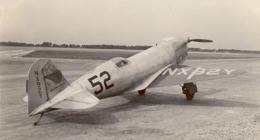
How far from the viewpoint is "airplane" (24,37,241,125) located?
867 centimetres

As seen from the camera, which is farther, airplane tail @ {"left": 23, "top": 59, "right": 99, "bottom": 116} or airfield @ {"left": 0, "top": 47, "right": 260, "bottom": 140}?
airplane tail @ {"left": 23, "top": 59, "right": 99, "bottom": 116}

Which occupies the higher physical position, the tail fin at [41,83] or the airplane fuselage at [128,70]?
the tail fin at [41,83]

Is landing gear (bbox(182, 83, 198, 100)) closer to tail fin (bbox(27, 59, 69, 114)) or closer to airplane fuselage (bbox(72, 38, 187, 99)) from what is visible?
airplane fuselage (bbox(72, 38, 187, 99))

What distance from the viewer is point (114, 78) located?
36.4ft

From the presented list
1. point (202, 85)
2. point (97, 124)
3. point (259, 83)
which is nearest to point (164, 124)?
point (97, 124)

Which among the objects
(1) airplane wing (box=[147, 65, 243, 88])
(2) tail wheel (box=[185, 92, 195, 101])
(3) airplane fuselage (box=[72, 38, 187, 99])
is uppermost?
(3) airplane fuselage (box=[72, 38, 187, 99])

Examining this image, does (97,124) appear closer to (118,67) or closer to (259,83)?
(118,67)

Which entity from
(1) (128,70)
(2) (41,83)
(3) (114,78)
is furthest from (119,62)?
(2) (41,83)

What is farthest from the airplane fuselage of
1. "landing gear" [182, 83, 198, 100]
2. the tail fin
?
"landing gear" [182, 83, 198, 100]

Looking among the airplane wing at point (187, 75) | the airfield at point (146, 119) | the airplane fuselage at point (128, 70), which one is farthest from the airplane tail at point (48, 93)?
the airplane wing at point (187, 75)

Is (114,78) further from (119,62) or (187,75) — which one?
(187,75)

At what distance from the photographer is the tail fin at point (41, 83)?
27.8 feet

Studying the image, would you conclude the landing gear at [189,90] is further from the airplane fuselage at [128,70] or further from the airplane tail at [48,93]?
the airplane tail at [48,93]

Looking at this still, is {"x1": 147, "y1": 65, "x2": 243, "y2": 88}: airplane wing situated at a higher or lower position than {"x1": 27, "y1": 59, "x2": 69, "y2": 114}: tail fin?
lower
